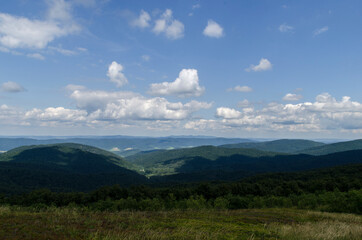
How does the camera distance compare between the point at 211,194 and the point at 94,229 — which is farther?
the point at 211,194

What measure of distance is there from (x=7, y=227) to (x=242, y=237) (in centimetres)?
1792

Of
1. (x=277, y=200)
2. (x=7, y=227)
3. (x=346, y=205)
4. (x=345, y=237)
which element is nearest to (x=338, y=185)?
(x=277, y=200)

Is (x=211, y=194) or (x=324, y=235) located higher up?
(x=324, y=235)

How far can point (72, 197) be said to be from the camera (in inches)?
4358

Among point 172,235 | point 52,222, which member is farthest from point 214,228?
point 52,222

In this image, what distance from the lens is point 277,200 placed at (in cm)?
6944

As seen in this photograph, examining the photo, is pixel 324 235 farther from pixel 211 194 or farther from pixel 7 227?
pixel 211 194

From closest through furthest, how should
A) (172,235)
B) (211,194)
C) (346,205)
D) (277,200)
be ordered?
(172,235) → (346,205) → (277,200) → (211,194)

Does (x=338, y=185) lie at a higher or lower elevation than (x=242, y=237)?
lower

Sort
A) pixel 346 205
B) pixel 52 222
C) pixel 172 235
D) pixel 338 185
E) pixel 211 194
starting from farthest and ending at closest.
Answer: pixel 211 194 → pixel 338 185 → pixel 346 205 → pixel 52 222 → pixel 172 235

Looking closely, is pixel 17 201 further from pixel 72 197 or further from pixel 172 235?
pixel 172 235

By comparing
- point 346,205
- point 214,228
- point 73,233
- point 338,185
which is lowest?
point 338,185

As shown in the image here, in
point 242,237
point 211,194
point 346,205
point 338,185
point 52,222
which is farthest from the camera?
point 211,194

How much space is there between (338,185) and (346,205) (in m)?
79.6
